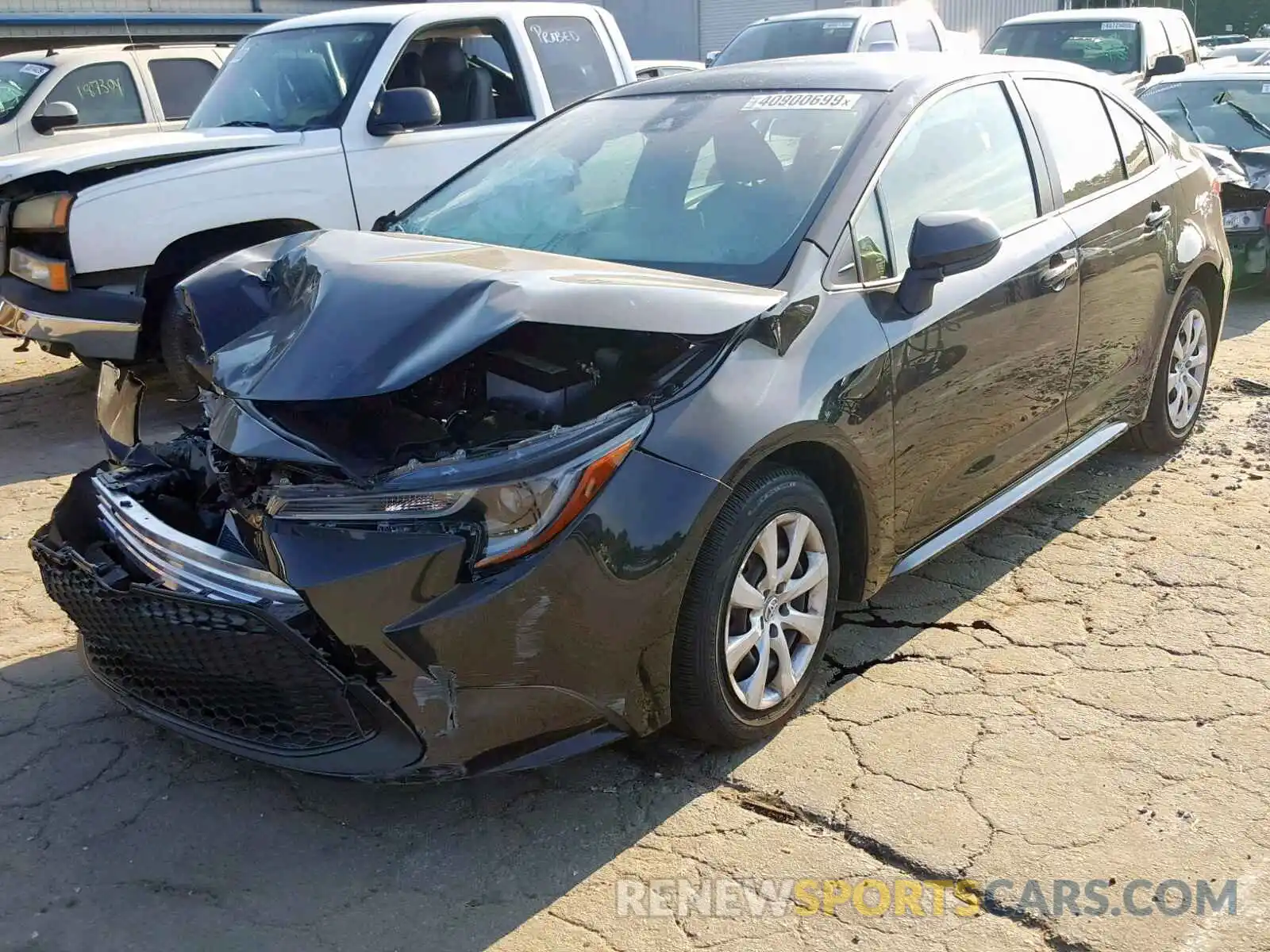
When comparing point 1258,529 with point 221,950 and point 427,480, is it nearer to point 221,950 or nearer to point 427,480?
point 427,480

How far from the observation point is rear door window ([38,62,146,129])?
10102 mm

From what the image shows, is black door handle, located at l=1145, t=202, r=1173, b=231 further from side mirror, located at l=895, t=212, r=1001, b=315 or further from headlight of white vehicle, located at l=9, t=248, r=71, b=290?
headlight of white vehicle, located at l=9, t=248, r=71, b=290

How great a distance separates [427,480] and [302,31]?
5.38 metres

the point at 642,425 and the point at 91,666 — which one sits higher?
the point at 642,425

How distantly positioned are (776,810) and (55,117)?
29.8 ft

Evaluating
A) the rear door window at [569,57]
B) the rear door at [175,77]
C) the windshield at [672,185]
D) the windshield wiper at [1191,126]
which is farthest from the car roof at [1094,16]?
the windshield at [672,185]

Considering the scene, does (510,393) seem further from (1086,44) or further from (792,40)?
(1086,44)

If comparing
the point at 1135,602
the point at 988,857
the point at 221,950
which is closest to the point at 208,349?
the point at 221,950

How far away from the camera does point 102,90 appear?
10.2 m

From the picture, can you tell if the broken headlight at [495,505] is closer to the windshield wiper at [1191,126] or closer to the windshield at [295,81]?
the windshield at [295,81]

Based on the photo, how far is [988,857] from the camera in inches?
110

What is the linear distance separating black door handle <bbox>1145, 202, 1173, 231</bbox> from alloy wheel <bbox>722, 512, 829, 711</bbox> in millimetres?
2365

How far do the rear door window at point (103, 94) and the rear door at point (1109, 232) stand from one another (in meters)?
8.46

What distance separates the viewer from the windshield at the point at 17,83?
9.99 m
